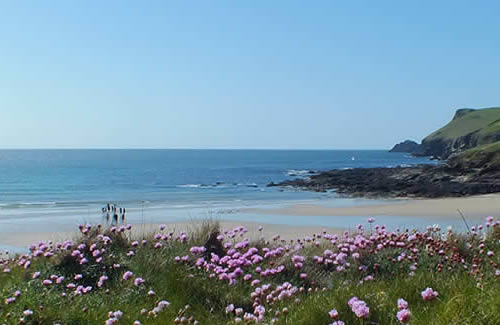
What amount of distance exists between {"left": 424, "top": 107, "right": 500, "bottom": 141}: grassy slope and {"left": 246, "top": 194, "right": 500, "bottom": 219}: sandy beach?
329ft

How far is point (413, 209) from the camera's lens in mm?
30359

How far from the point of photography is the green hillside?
11705 cm

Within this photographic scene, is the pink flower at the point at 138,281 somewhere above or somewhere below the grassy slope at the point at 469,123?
Result: below

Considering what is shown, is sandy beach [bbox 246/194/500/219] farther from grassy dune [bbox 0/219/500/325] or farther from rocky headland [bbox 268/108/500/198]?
A: grassy dune [bbox 0/219/500/325]

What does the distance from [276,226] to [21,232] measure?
32.0 feet

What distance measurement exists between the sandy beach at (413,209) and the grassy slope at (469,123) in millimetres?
100155

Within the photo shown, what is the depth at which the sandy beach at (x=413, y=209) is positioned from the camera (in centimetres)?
2730

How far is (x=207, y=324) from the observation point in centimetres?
548

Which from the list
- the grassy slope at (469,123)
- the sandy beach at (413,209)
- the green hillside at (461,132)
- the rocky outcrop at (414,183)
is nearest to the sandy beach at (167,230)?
the sandy beach at (413,209)

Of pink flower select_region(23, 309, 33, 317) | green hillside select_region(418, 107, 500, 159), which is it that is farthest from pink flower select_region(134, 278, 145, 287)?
green hillside select_region(418, 107, 500, 159)

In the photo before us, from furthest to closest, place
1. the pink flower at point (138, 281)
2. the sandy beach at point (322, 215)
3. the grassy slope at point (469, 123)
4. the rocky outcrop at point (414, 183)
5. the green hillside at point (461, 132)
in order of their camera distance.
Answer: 1. the grassy slope at point (469, 123)
2. the green hillside at point (461, 132)
3. the rocky outcrop at point (414, 183)
4. the sandy beach at point (322, 215)
5. the pink flower at point (138, 281)

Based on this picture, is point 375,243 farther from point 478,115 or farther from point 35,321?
point 478,115

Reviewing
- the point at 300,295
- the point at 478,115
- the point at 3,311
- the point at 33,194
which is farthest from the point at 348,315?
the point at 478,115

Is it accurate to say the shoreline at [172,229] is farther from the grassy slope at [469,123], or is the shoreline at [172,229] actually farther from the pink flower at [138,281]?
the grassy slope at [469,123]
